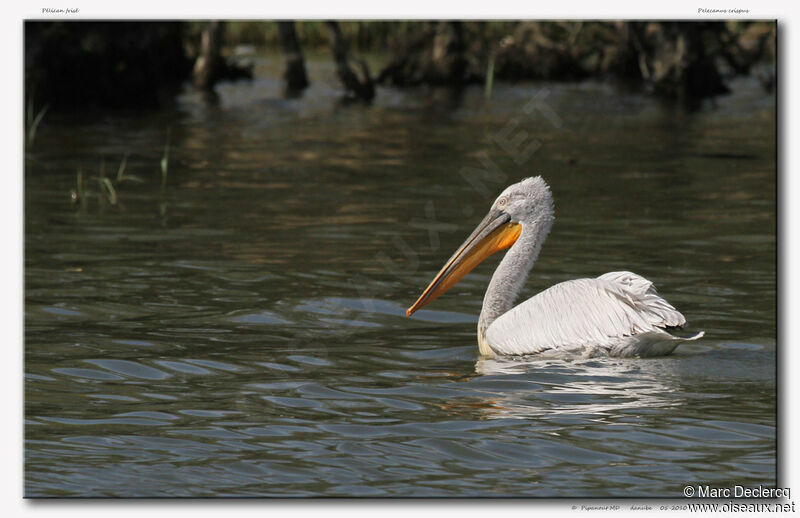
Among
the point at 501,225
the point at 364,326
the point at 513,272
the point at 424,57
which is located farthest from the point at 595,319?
the point at 424,57

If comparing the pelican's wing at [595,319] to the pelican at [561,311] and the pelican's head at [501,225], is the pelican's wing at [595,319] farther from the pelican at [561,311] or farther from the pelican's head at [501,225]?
the pelican's head at [501,225]

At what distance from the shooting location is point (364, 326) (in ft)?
24.1

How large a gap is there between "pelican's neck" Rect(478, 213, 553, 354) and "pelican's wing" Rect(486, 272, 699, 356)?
0.36 metres

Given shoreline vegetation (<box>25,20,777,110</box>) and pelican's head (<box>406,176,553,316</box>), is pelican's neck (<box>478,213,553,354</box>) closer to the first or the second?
pelican's head (<box>406,176,553,316</box>)

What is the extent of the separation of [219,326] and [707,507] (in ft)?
12.1

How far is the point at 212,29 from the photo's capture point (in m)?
21.5

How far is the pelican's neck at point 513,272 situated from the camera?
6.88 metres

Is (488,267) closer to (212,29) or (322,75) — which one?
(212,29)

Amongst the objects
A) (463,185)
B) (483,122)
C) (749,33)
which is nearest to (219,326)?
(463,185)

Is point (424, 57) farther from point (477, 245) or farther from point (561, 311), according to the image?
point (561, 311)

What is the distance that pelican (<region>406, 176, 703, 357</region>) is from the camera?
20.1 feet

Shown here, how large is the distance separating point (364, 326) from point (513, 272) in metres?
0.98

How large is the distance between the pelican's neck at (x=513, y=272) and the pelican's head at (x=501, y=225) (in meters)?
0.04

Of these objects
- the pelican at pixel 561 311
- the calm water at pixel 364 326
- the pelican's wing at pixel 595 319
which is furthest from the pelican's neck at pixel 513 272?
the pelican's wing at pixel 595 319
